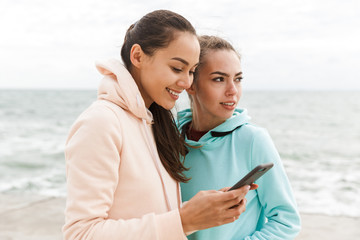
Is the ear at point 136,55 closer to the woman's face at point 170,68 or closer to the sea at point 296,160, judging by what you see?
the woman's face at point 170,68

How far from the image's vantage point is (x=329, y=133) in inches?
710

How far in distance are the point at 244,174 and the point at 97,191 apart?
78cm

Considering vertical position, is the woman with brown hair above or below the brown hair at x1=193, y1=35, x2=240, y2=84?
below

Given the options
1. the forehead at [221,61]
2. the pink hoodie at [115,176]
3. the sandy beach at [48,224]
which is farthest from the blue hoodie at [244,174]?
the sandy beach at [48,224]

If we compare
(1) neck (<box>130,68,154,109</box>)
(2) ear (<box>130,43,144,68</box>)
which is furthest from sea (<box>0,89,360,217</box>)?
(2) ear (<box>130,43,144,68</box>)

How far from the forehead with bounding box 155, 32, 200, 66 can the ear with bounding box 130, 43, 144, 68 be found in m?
0.07

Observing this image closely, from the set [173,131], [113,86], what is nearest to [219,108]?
[173,131]

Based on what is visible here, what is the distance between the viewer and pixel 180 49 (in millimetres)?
1447

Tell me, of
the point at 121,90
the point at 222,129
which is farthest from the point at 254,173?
the point at 222,129

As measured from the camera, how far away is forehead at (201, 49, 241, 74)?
6.25ft

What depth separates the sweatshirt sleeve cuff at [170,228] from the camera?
1271 millimetres

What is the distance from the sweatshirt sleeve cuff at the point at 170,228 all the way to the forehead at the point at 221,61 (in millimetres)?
852

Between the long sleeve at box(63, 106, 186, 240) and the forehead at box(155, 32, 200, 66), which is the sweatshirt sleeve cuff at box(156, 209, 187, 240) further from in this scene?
the forehead at box(155, 32, 200, 66)

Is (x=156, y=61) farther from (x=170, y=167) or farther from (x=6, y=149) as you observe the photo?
(x=6, y=149)
